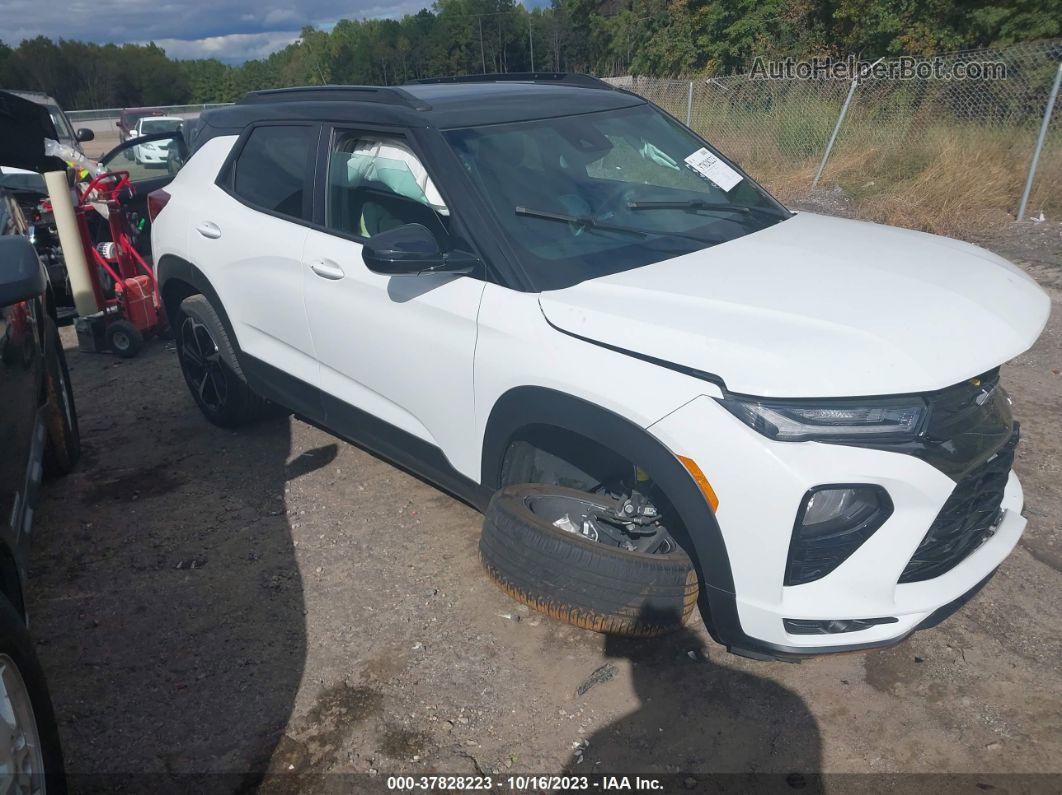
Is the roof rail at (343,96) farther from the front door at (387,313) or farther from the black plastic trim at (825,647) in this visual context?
the black plastic trim at (825,647)

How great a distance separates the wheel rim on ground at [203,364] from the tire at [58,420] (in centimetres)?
67

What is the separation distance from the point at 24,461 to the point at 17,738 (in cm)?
155

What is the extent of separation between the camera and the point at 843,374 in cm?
227

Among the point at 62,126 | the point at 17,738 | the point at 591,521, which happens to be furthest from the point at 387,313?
the point at 62,126

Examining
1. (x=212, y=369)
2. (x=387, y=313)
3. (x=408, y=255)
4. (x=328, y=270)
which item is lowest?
(x=212, y=369)

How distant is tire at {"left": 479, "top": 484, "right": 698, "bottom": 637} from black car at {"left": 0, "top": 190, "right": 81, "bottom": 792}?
4.79ft

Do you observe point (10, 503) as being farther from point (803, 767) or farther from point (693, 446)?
point (803, 767)

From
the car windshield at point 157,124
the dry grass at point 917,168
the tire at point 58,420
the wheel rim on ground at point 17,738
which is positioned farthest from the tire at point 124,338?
the car windshield at point 157,124

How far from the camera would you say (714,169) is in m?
3.82

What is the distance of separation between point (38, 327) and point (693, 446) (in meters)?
3.43

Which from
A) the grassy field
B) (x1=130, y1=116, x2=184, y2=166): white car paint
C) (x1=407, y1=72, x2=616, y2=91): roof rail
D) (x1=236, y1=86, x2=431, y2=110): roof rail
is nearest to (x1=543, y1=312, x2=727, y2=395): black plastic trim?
(x1=236, y1=86, x2=431, y2=110): roof rail

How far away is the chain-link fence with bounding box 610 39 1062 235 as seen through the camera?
10008mm

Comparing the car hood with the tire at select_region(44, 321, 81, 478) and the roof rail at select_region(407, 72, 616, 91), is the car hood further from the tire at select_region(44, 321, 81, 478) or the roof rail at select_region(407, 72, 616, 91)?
the tire at select_region(44, 321, 81, 478)

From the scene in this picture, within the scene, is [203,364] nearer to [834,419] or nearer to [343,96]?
[343,96]
